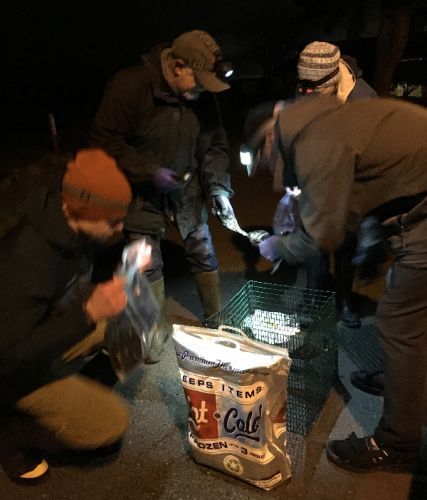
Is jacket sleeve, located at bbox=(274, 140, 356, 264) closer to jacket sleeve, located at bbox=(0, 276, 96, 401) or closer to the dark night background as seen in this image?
jacket sleeve, located at bbox=(0, 276, 96, 401)

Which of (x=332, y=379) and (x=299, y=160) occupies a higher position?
(x=299, y=160)

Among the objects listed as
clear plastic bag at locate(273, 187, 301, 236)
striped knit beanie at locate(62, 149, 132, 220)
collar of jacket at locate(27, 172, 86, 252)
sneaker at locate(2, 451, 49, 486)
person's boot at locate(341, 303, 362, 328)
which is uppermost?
striped knit beanie at locate(62, 149, 132, 220)

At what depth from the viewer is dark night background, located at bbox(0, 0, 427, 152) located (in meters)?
12.9

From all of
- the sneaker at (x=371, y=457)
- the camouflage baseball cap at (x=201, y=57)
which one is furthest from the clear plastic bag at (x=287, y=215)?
the sneaker at (x=371, y=457)

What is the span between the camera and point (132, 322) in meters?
2.70

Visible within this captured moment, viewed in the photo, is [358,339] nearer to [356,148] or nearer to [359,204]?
[359,204]

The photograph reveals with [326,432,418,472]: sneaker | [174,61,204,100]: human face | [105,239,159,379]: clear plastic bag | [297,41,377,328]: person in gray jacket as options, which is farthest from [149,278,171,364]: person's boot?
[326,432,418,472]: sneaker

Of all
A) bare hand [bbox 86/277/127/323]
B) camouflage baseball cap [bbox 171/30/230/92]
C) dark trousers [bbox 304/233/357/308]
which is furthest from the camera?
dark trousers [bbox 304/233/357/308]

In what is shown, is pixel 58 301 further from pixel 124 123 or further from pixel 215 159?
pixel 215 159

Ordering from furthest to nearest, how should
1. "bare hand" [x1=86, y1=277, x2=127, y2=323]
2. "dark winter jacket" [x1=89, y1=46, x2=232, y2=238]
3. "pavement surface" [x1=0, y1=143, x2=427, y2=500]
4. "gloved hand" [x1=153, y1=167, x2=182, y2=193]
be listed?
"gloved hand" [x1=153, y1=167, x2=182, y2=193], "dark winter jacket" [x1=89, y1=46, x2=232, y2=238], "pavement surface" [x1=0, y1=143, x2=427, y2=500], "bare hand" [x1=86, y1=277, x2=127, y2=323]

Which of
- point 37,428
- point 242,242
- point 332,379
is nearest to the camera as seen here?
point 37,428

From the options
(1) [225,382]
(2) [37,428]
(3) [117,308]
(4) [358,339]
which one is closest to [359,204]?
(1) [225,382]

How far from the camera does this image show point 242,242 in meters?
5.15

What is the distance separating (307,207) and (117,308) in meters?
0.90
